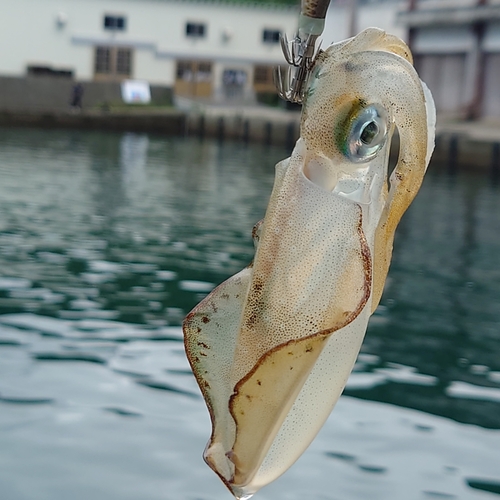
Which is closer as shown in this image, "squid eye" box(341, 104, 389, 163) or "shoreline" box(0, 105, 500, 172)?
"squid eye" box(341, 104, 389, 163)

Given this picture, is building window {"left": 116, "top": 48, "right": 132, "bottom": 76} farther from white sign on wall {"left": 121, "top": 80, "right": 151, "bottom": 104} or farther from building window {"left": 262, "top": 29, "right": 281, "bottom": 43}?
white sign on wall {"left": 121, "top": 80, "right": 151, "bottom": 104}

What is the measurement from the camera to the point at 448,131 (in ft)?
89.6

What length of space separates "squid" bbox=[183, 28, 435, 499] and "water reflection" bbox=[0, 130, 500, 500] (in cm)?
274

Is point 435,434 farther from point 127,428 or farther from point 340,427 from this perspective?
point 127,428

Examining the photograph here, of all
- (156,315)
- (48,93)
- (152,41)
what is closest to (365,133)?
(156,315)

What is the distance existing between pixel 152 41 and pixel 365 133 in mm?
49095

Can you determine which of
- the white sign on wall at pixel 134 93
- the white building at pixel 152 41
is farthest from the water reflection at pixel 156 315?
the white building at pixel 152 41

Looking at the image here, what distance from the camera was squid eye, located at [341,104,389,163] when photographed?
5.11 ft

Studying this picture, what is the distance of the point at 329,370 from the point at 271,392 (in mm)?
119

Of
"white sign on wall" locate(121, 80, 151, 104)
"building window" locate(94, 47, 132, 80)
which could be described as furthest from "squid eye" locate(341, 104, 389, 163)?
"building window" locate(94, 47, 132, 80)

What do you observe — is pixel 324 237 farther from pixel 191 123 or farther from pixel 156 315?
pixel 191 123

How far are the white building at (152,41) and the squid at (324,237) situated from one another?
46889mm

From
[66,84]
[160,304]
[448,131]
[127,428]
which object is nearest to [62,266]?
[160,304]

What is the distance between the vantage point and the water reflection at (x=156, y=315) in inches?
201
